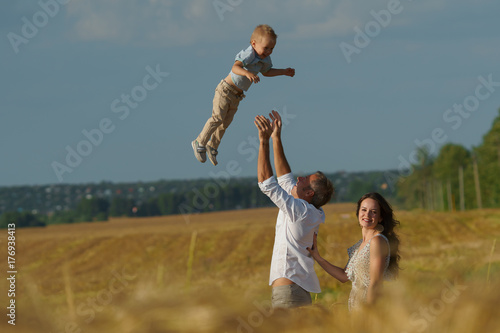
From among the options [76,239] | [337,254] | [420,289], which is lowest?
[420,289]

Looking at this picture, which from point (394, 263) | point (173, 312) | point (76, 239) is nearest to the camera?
point (173, 312)

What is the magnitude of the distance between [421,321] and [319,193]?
5.10 m

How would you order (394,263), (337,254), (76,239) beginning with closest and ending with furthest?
1. (394,263)
2. (337,254)
3. (76,239)

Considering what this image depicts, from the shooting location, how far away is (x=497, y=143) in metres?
106

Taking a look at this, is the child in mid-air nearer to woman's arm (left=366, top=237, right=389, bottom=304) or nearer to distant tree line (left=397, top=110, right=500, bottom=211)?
woman's arm (left=366, top=237, right=389, bottom=304)

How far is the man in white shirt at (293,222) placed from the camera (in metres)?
5.98

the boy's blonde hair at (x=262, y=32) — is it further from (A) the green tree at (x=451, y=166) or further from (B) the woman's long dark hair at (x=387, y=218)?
(A) the green tree at (x=451, y=166)

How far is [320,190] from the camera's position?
21.4ft

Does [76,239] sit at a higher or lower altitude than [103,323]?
higher

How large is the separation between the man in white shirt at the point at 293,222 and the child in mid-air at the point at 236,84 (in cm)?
82

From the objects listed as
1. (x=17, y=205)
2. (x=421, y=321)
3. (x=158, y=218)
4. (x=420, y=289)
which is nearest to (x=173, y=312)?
(x=421, y=321)

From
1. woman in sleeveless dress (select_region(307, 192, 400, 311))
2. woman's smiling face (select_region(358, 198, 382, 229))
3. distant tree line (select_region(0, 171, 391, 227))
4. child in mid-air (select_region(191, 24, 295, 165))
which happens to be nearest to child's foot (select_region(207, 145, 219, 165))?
child in mid-air (select_region(191, 24, 295, 165))

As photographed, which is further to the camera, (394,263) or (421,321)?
(394,263)

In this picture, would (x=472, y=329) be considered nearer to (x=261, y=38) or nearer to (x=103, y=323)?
(x=103, y=323)
